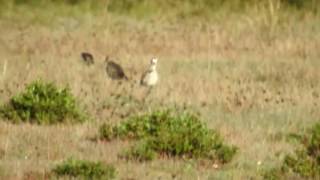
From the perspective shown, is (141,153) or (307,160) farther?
(141,153)

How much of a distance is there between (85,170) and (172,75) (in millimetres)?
8679

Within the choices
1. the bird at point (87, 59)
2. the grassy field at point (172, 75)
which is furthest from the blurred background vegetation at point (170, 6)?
the bird at point (87, 59)

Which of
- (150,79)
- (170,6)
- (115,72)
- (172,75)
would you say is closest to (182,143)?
(150,79)

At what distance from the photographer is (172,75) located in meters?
18.4

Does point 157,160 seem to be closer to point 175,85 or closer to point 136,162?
point 136,162

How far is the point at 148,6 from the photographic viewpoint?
27.1 meters

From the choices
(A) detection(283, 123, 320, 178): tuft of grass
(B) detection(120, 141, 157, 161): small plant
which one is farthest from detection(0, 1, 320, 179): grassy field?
(A) detection(283, 123, 320, 178): tuft of grass

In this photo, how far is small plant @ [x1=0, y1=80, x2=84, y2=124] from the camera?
12.9m

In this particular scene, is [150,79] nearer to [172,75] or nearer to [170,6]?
[172,75]

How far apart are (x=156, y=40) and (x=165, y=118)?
987 centimetres

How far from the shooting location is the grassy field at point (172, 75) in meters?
11.0

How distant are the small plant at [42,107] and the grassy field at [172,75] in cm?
21

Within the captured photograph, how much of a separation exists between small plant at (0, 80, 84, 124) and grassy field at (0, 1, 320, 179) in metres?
0.21

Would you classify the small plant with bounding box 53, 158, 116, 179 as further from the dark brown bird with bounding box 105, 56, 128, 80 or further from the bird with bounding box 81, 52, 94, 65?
the bird with bounding box 81, 52, 94, 65
